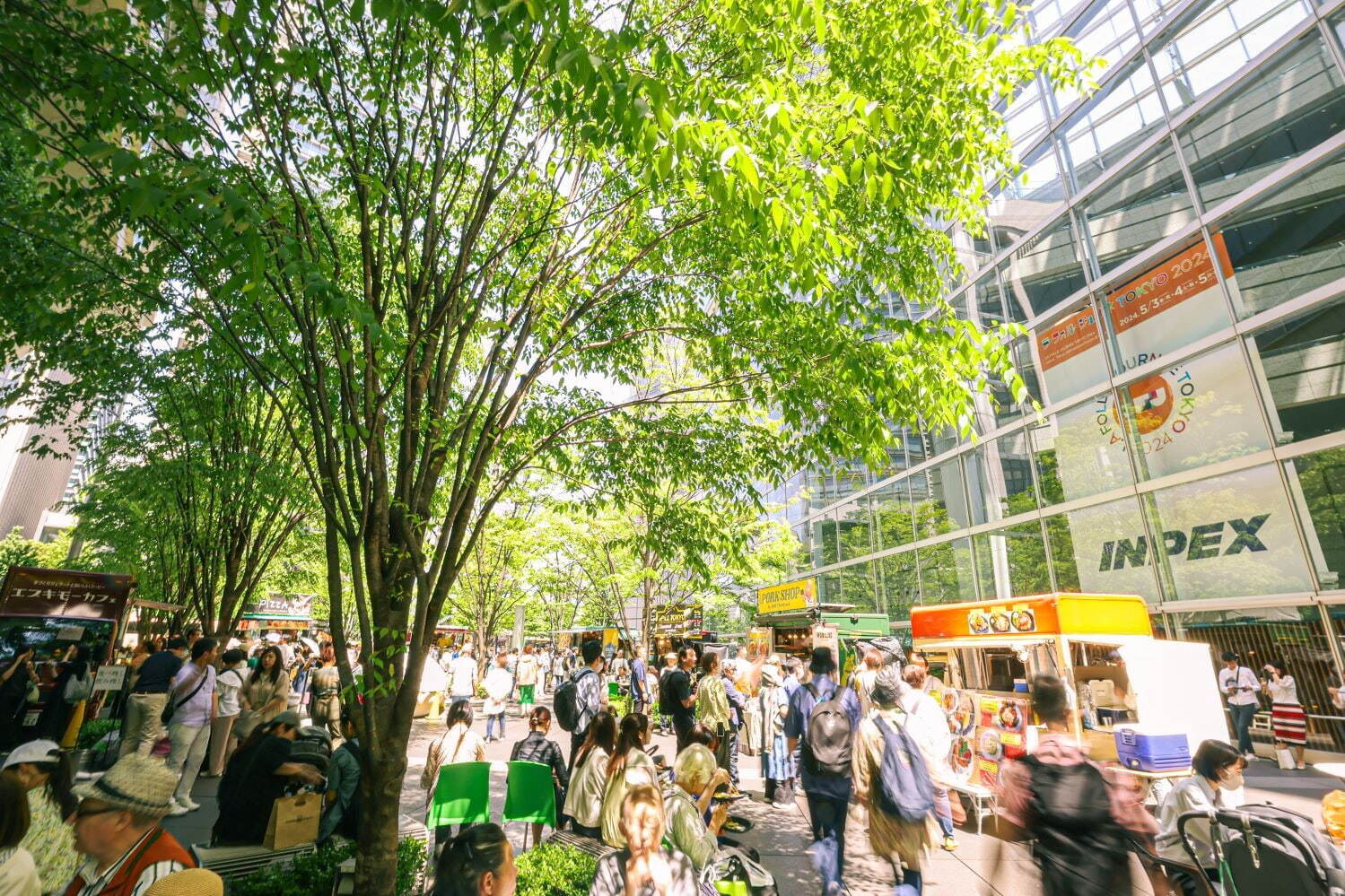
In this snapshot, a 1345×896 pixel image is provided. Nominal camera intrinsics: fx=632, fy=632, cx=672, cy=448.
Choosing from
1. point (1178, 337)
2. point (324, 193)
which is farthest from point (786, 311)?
point (1178, 337)

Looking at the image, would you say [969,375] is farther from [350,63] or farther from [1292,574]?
[1292,574]

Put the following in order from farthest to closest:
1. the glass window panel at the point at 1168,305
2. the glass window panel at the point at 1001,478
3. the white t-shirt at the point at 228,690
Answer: the glass window panel at the point at 1001,478 → the glass window panel at the point at 1168,305 → the white t-shirt at the point at 228,690

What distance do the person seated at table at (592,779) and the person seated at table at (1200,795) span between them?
410cm

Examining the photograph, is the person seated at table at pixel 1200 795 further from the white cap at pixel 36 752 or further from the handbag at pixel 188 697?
the handbag at pixel 188 697

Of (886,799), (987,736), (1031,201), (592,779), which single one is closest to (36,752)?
(592,779)

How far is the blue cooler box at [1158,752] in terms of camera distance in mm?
8062

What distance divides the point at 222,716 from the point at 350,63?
9305 millimetres

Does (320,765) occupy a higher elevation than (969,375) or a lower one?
lower

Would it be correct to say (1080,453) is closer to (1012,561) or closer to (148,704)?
(1012,561)

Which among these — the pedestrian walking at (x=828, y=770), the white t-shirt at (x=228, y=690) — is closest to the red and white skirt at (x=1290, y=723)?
the pedestrian walking at (x=828, y=770)

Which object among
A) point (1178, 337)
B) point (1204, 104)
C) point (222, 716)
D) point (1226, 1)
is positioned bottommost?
point (222, 716)

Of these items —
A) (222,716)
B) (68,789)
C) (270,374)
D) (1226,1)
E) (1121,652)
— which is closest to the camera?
(68,789)

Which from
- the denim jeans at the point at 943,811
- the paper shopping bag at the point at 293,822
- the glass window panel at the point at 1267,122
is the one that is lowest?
the denim jeans at the point at 943,811

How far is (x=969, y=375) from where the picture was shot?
428cm
